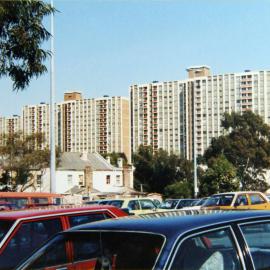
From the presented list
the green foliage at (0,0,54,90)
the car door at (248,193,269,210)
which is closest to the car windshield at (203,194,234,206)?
the car door at (248,193,269,210)

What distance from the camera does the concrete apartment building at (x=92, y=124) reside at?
101m

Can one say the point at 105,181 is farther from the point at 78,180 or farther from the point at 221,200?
the point at 221,200

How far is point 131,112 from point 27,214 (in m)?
91.5

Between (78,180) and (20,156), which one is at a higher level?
(20,156)

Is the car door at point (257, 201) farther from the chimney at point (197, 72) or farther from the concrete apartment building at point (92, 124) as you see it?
the concrete apartment building at point (92, 124)

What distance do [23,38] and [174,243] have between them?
746 cm

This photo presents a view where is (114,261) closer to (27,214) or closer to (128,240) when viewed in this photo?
(128,240)

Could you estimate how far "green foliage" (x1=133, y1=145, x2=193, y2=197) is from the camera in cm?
7800

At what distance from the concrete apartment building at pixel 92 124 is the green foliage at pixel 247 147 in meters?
31.4

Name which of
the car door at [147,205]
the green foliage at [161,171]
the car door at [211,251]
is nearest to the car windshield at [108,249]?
the car door at [211,251]

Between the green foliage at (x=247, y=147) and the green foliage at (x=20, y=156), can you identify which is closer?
the green foliage at (x=20, y=156)

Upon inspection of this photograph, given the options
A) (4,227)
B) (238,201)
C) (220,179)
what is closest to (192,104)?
(220,179)

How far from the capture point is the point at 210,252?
15.8ft

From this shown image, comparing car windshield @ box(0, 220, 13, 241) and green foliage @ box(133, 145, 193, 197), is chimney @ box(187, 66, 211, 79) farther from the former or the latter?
car windshield @ box(0, 220, 13, 241)
